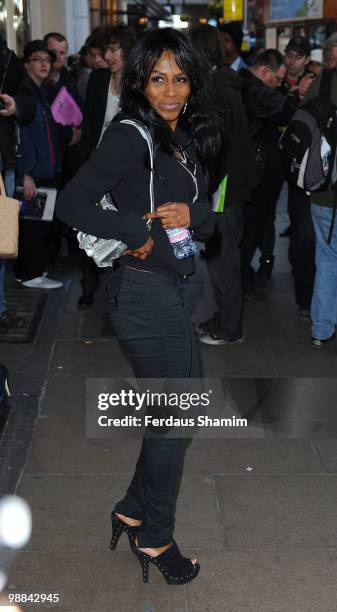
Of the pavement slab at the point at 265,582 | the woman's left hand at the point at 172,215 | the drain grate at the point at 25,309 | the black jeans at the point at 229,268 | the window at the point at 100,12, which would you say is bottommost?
the drain grate at the point at 25,309

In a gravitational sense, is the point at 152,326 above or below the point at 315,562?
above

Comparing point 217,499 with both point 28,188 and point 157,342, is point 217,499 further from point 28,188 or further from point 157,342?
point 28,188

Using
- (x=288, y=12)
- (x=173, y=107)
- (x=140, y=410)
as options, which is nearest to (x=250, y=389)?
(x=140, y=410)

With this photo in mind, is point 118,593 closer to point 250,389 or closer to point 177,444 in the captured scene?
point 177,444

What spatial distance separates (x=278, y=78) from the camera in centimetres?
679

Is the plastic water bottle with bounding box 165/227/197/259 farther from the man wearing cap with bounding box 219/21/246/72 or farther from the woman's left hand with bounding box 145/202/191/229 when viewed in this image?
the man wearing cap with bounding box 219/21/246/72

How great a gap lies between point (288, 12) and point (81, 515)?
3249 centimetres

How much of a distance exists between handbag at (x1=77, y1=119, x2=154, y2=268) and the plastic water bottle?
101 millimetres

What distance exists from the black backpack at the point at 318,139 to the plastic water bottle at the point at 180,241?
111 inches

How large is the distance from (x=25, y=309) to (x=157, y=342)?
414 cm

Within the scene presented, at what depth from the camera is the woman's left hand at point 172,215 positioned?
9.59 feet

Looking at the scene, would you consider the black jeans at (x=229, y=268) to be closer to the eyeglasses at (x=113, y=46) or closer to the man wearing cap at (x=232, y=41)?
the man wearing cap at (x=232, y=41)

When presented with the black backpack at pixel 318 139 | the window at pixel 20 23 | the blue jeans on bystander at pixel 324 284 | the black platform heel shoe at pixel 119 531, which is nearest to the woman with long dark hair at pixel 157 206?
the black platform heel shoe at pixel 119 531

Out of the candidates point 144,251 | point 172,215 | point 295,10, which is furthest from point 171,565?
point 295,10
